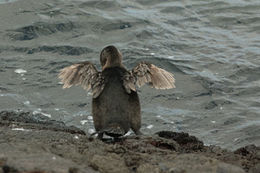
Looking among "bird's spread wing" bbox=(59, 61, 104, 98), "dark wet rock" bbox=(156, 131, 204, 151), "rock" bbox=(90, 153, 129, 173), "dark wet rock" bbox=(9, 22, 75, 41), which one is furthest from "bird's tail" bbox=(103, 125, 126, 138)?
"dark wet rock" bbox=(9, 22, 75, 41)

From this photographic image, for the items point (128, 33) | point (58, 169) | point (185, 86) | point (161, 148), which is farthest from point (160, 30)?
point (58, 169)

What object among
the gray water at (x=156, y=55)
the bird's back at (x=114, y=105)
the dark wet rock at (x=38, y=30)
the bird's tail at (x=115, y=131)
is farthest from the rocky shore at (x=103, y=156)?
the dark wet rock at (x=38, y=30)

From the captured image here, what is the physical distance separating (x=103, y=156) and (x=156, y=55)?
910 cm

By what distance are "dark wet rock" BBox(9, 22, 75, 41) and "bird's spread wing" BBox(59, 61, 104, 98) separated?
6662 millimetres

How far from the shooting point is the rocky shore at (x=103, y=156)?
5133 millimetres

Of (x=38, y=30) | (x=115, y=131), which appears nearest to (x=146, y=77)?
(x=115, y=131)

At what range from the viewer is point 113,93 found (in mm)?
8000

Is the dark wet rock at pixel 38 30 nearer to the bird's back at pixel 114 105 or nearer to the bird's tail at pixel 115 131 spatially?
the bird's back at pixel 114 105

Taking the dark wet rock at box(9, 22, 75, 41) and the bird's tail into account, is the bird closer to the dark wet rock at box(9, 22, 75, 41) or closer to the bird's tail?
the bird's tail

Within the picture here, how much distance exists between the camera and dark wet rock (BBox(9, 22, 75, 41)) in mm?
15475

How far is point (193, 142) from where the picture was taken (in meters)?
8.06

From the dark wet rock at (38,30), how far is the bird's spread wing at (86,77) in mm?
6662

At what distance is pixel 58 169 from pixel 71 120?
643 cm

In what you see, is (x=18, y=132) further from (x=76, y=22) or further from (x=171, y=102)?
(x=76, y=22)
